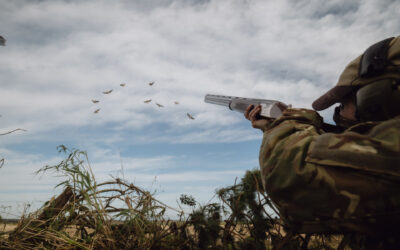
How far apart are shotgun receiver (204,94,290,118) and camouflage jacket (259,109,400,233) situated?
0.92 metres

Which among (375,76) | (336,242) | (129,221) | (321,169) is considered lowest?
(336,242)

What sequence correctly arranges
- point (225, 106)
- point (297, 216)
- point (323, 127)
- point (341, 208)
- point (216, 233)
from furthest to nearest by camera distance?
point (225, 106) < point (216, 233) < point (323, 127) < point (297, 216) < point (341, 208)

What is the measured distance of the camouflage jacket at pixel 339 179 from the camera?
1730 millimetres

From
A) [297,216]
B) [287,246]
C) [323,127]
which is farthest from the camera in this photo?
[287,246]

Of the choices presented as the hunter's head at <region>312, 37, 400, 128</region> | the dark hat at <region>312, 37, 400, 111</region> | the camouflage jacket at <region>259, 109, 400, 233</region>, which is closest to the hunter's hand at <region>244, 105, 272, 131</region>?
the dark hat at <region>312, 37, 400, 111</region>

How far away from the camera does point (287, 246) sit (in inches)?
111

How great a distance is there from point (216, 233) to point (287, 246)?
2.28 feet

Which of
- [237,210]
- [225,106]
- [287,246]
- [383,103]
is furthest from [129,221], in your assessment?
[225,106]

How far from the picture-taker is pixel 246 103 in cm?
427

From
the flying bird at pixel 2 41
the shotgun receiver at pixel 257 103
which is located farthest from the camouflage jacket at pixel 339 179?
the flying bird at pixel 2 41

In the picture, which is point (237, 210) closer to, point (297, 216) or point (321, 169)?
point (297, 216)

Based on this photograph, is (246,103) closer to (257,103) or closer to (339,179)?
(257,103)

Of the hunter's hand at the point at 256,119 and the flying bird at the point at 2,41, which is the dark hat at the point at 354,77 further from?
the flying bird at the point at 2,41

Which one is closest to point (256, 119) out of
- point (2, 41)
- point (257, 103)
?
point (257, 103)
